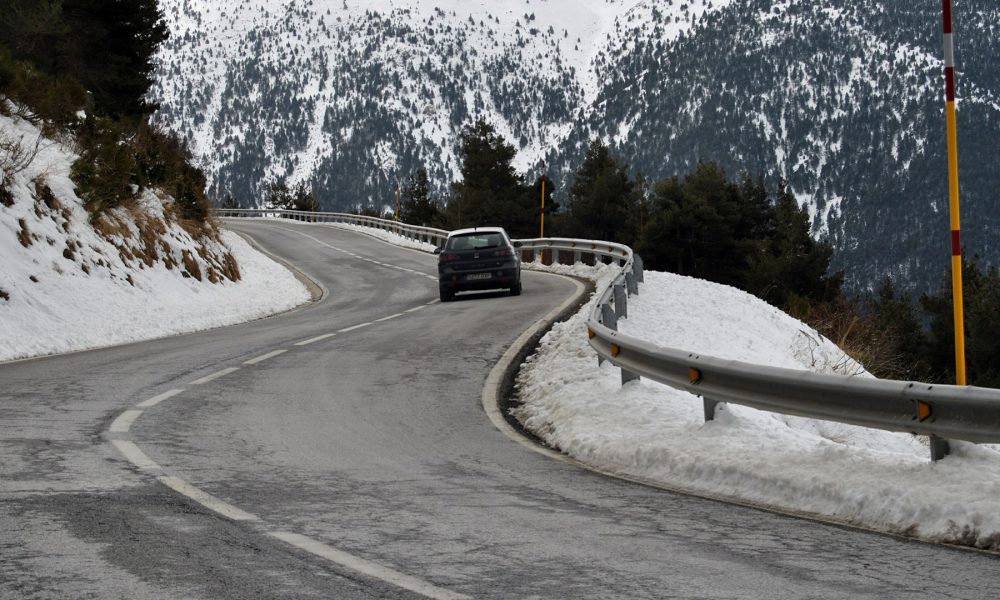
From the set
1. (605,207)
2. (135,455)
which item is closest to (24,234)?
(135,455)

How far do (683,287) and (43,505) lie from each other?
1487cm

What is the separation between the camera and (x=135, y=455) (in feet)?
25.0

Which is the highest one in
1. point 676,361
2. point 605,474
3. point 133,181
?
point 133,181

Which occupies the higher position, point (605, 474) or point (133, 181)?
point (133, 181)

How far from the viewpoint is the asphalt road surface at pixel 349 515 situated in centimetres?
451

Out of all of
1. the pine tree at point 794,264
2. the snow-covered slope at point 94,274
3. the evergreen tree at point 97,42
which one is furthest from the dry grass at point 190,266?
the pine tree at point 794,264

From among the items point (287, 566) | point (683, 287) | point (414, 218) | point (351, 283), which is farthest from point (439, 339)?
point (414, 218)

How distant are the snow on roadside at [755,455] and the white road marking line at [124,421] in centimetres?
330

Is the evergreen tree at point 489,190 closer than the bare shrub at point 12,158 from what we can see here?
No

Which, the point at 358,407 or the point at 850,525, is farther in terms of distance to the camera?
the point at 358,407

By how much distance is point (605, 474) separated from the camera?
24.9 ft

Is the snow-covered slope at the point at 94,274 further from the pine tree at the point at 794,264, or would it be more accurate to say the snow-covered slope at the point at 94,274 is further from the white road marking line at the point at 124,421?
the pine tree at the point at 794,264

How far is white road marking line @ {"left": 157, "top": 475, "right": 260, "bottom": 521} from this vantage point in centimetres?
577

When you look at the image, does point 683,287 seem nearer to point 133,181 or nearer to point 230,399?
point 230,399
